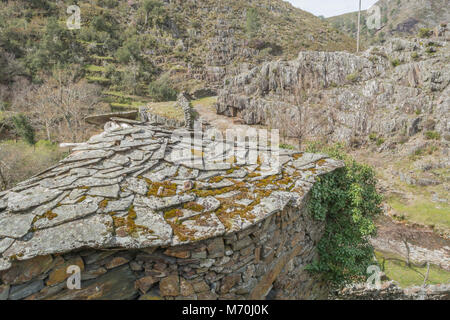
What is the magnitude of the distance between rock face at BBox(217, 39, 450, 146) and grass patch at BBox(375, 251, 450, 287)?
9.32 meters

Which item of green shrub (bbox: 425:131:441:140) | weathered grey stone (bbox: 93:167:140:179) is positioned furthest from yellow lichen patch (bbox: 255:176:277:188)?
green shrub (bbox: 425:131:441:140)

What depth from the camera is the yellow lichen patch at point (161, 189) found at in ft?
9.49

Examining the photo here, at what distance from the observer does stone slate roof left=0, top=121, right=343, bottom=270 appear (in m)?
2.18

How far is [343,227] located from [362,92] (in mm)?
19536

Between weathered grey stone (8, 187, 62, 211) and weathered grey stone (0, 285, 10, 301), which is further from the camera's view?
weathered grey stone (8, 187, 62, 211)

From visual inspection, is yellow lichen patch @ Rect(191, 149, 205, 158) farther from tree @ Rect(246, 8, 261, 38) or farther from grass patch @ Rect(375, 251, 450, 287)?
tree @ Rect(246, 8, 261, 38)

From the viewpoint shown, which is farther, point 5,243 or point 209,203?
point 209,203

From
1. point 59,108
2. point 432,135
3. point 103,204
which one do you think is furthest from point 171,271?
point 432,135

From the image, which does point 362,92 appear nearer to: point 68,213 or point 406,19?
point 68,213

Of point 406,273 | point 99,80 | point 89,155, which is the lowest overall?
point 406,273

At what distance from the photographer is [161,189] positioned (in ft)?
9.70

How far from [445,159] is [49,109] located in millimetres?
31913

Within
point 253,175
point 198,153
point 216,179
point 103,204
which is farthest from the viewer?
point 198,153

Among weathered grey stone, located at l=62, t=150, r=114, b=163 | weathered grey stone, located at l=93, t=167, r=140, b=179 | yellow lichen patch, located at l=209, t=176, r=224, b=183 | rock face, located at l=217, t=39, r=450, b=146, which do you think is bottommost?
yellow lichen patch, located at l=209, t=176, r=224, b=183
